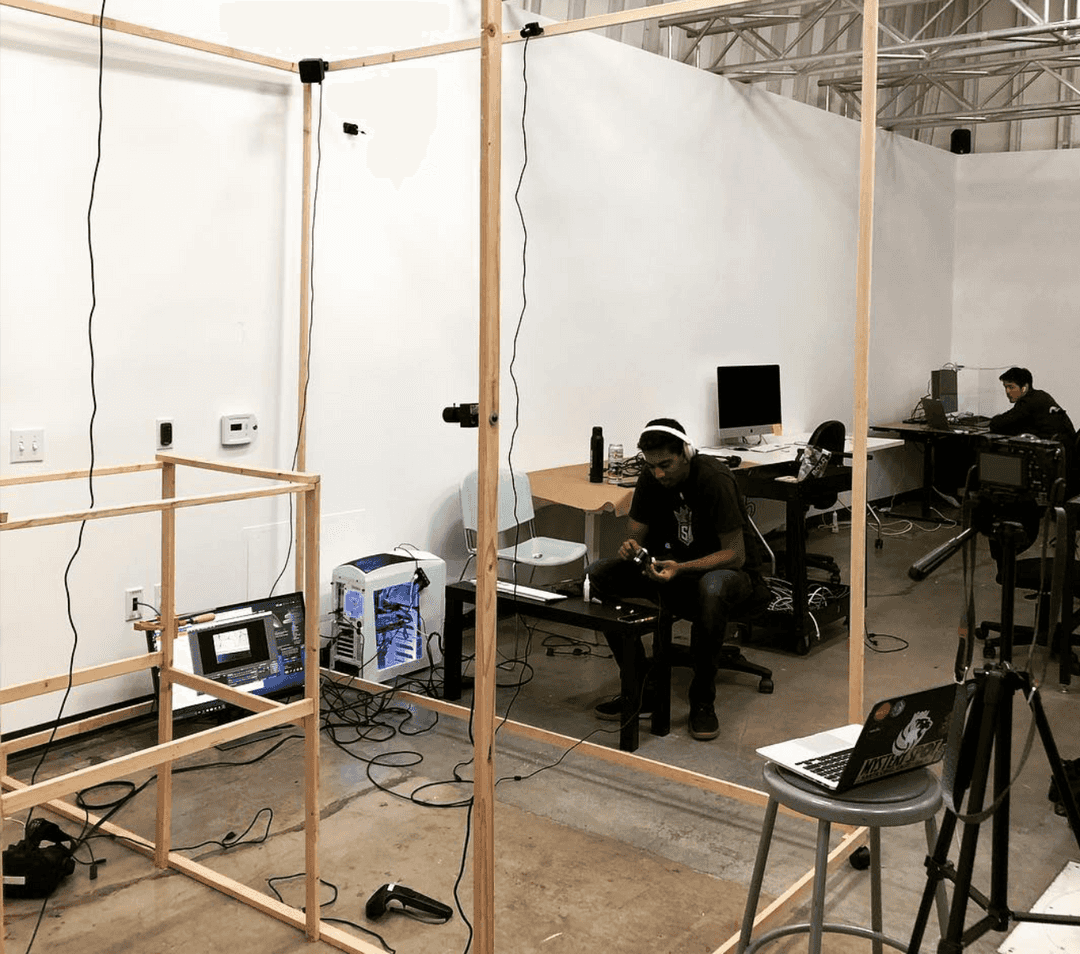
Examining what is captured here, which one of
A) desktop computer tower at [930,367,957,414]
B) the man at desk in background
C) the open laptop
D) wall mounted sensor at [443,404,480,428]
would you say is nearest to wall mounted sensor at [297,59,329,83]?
wall mounted sensor at [443,404,480,428]

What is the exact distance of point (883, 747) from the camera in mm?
2152

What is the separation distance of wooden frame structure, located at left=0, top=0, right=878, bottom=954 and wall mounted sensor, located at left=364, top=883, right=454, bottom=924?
134mm

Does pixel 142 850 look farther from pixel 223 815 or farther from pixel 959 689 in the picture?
pixel 959 689

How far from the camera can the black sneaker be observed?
438 centimetres

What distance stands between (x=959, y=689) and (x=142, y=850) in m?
2.24

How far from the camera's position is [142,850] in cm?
319

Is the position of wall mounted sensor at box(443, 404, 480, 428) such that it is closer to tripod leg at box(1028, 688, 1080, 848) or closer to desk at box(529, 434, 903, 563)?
tripod leg at box(1028, 688, 1080, 848)

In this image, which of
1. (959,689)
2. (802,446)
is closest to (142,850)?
(959,689)

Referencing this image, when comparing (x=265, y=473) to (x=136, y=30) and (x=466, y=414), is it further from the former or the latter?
(x=136, y=30)

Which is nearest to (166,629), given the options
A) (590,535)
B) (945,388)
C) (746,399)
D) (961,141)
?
(590,535)

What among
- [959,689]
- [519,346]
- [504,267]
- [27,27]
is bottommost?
[959,689]

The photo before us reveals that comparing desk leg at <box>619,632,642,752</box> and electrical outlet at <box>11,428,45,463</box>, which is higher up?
electrical outlet at <box>11,428,45,463</box>

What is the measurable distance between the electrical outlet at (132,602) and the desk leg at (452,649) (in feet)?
3.78

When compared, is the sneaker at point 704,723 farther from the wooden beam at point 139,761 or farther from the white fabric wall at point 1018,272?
the white fabric wall at point 1018,272
